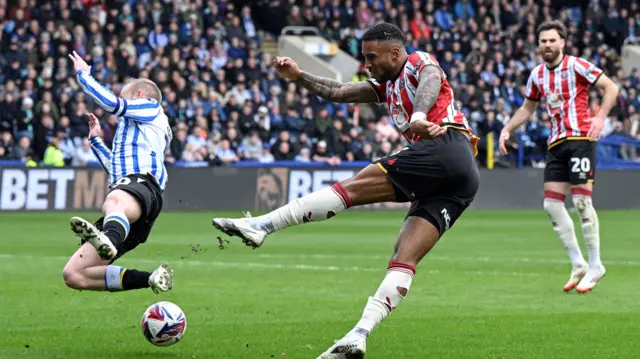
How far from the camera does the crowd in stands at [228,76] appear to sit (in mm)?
25703

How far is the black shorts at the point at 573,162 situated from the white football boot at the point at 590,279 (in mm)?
880

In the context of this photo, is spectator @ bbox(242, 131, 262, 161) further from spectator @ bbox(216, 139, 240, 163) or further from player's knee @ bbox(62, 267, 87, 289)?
player's knee @ bbox(62, 267, 87, 289)

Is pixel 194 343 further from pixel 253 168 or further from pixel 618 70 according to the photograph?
pixel 618 70

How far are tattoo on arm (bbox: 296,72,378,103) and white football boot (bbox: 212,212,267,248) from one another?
1397 mm

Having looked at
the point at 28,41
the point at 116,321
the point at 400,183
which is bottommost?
the point at 28,41

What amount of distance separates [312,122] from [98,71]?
510 centimetres

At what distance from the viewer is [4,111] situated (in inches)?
997

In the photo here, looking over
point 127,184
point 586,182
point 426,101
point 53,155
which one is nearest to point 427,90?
point 426,101

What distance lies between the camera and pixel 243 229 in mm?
7152

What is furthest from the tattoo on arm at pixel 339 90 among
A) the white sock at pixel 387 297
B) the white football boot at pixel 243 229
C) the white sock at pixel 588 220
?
the white sock at pixel 588 220

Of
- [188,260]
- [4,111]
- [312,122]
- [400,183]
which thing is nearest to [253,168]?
[312,122]

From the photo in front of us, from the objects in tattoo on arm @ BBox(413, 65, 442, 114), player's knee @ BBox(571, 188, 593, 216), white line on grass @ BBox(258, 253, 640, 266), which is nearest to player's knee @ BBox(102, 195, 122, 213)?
tattoo on arm @ BBox(413, 65, 442, 114)

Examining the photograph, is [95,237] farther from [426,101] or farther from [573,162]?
[573,162]

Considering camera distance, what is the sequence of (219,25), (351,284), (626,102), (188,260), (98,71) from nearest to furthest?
1. (351,284)
2. (188,260)
3. (98,71)
4. (219,25)
5. (626,102)
